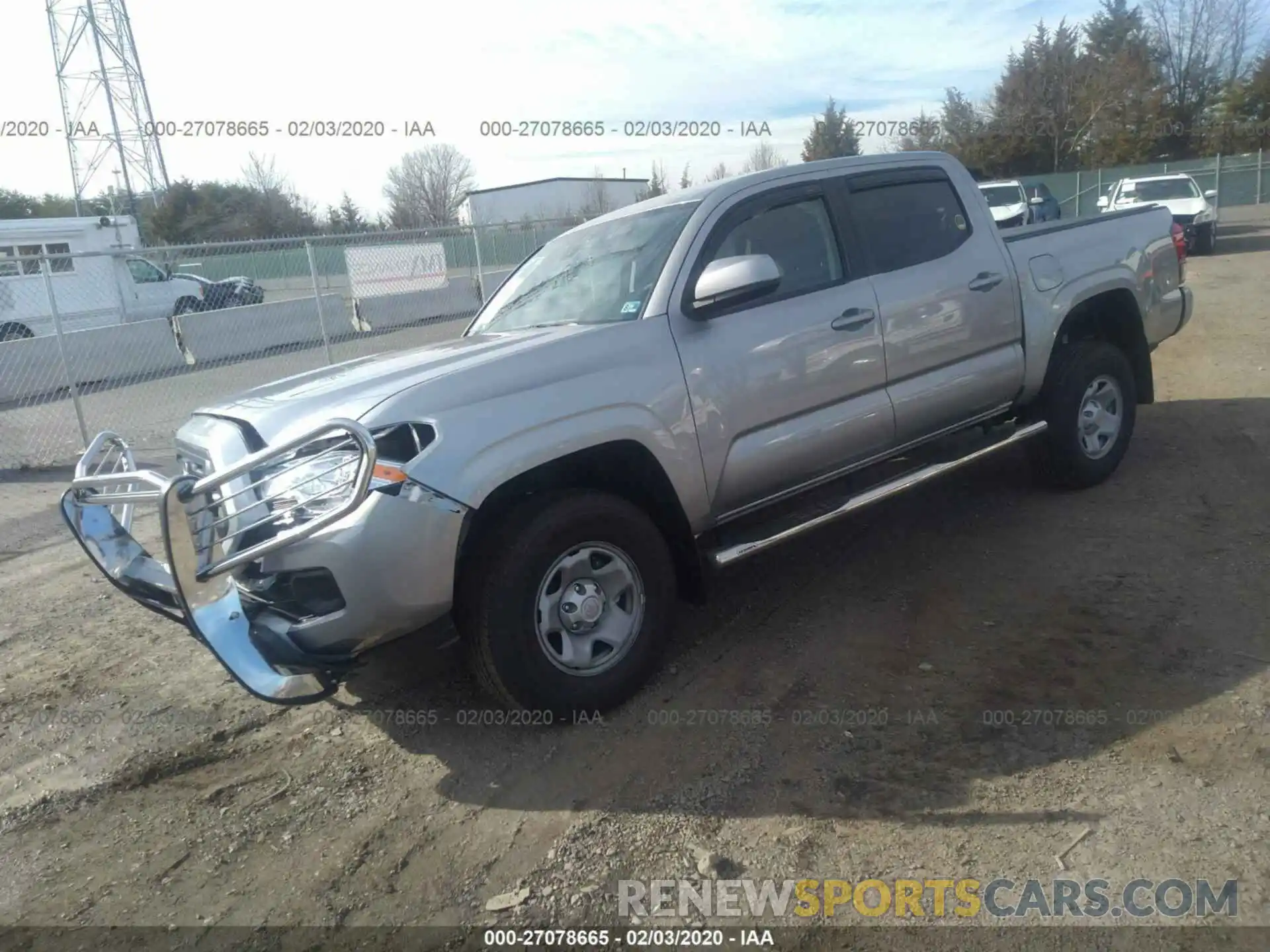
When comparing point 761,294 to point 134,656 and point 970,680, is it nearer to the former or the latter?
point 970,680

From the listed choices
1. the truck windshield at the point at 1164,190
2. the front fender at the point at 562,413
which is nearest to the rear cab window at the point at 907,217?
the front fender at the point at 562,413

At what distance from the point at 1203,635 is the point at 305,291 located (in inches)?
684

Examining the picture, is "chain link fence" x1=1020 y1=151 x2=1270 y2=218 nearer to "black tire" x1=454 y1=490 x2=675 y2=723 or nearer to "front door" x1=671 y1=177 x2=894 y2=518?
"front door" x1=671 y1=177 x2=894 y2=518

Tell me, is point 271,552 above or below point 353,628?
above

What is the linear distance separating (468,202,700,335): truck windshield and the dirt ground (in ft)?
5.20

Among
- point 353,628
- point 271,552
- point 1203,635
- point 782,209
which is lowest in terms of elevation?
point 1203,635

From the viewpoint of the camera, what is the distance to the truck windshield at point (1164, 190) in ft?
68.0

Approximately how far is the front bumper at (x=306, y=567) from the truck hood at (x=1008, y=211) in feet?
49.1

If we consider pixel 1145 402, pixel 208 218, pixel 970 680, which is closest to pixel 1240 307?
pixel 1145 402

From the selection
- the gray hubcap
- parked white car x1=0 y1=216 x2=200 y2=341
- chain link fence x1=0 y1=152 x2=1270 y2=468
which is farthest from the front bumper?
parked white car x1=0 y1=216 x2=200 y2=341

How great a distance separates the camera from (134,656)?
181 inches

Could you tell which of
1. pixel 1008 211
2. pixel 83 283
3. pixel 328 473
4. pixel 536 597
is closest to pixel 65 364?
pixel 328 473

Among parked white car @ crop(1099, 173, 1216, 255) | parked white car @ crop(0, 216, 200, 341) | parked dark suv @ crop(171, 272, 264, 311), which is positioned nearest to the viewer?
parked white car @ crop(0, 216, 200, 341)

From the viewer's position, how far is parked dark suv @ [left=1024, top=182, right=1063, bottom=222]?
19.5 metres
